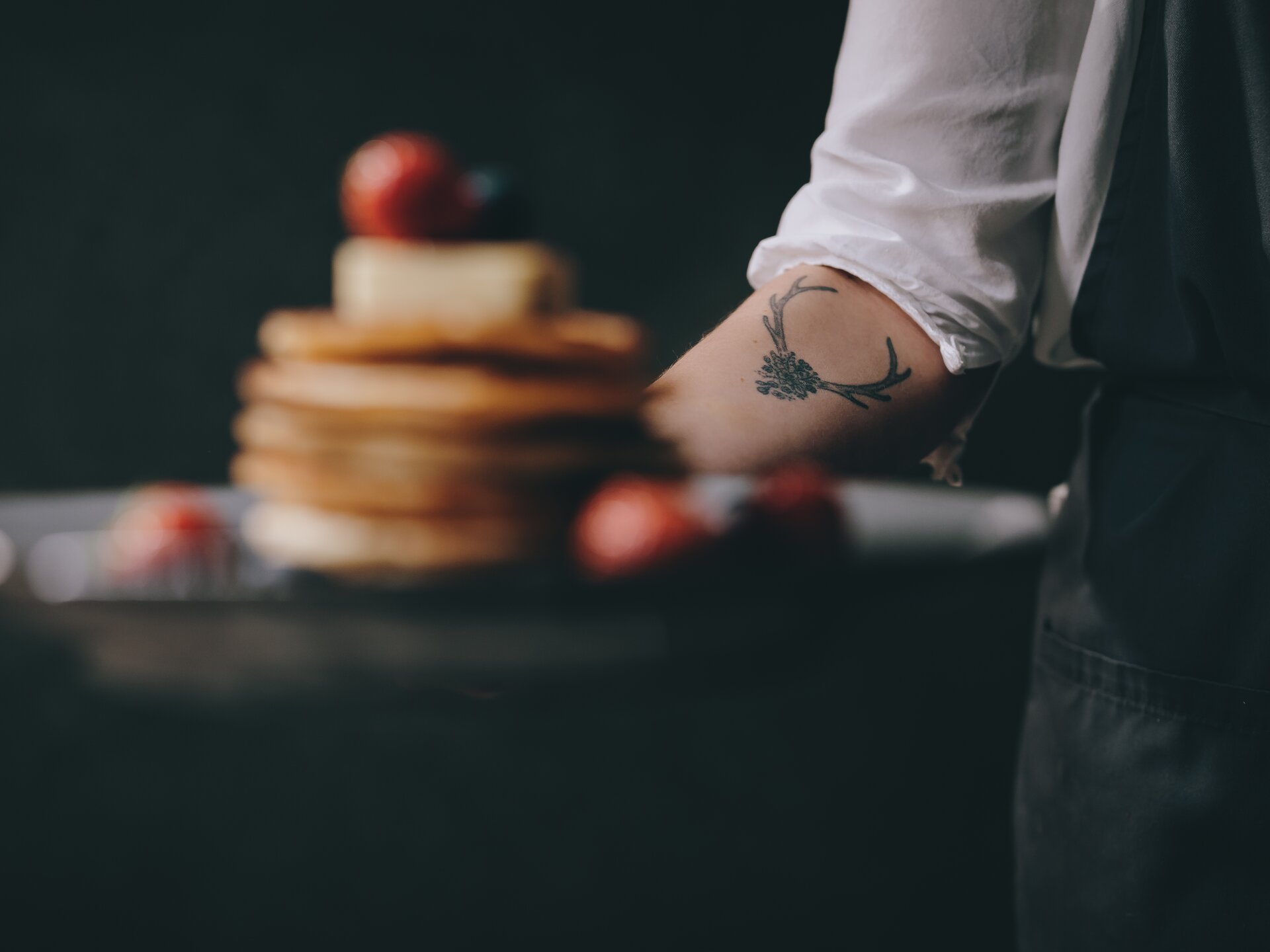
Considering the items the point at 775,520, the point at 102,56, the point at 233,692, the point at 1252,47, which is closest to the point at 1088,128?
the point at 1252,47

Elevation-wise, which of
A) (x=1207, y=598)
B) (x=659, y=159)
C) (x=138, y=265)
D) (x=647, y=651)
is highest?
(x=659, y=159)

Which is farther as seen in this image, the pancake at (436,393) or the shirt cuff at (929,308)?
the shirt cuff at (929,308)

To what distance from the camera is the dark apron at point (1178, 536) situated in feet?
2.44

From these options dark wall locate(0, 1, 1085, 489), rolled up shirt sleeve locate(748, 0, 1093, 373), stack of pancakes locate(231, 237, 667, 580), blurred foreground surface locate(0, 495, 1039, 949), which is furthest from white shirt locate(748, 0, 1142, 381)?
blurred foreground surface locate(0, 495, 1039, 949)

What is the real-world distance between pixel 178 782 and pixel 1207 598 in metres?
1.60

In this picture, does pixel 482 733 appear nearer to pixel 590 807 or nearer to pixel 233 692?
pixel 590 807

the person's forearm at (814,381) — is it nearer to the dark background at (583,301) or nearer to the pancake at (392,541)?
the pancake at (392,541)

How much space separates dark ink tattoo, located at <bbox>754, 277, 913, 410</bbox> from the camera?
816 mm

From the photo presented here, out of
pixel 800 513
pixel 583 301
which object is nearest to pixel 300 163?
pixel 583 301

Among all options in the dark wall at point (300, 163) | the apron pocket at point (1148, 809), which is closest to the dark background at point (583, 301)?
the dark wall at point (300, 163)

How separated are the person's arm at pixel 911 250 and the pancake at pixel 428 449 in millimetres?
359

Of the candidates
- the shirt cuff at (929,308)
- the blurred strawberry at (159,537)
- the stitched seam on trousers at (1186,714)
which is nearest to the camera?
the blurred strawberry at (159,537)

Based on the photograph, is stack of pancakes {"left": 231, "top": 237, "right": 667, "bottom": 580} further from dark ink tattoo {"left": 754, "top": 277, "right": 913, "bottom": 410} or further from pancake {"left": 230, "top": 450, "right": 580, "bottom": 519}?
dark ink tattoo {"left": 754, "top": 277, "right": 913, "bottom": 410}

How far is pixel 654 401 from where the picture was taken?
73cm
